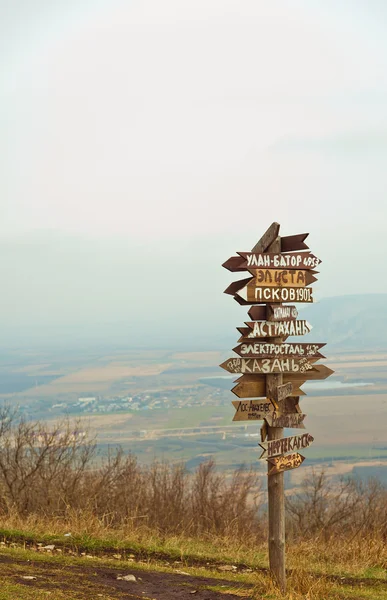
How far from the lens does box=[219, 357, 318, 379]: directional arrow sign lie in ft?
26.4

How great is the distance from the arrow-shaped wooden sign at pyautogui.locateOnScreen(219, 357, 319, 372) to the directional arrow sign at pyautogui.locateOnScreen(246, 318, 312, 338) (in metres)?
0.32

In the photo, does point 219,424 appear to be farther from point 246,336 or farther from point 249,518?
point 246,336

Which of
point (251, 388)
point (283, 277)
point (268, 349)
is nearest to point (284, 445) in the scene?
point (251, 388)

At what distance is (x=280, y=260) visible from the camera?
27.0ft

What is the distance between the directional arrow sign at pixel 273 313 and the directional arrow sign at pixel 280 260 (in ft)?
1.64

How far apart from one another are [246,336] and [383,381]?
123362 mm

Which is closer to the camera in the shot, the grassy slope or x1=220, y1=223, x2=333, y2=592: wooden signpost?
the grassy slope

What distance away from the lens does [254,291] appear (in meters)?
8.01

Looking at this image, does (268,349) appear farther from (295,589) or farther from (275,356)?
(295,589)

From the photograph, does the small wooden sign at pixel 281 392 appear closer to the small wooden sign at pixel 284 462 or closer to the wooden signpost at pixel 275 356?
the wooden signpost at pixel 275 356

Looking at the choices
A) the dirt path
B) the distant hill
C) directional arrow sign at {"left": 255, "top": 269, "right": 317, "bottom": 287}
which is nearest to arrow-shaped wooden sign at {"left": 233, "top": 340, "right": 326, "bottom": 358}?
directional arrow sign at {"left": 255, "top": 269, "right": 317, "bottom": 287}

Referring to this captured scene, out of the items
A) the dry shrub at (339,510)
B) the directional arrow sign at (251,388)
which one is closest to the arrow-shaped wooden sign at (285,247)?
the directional arrow sign at (251,388)

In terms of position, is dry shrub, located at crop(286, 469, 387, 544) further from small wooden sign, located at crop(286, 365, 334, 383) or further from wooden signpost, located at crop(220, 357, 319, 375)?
wooden signpost, located at crop(220, 357, 319, 375)

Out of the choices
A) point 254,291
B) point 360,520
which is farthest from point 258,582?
point 360,520
